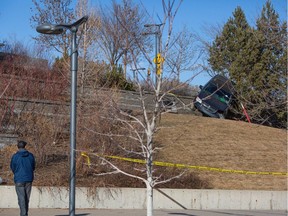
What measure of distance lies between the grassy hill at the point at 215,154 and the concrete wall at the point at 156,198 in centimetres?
41

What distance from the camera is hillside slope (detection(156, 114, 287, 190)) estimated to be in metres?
18.2

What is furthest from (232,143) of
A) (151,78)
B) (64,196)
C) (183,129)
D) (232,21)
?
(232,21)

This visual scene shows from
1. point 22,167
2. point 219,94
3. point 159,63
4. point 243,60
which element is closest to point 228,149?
point 219,94

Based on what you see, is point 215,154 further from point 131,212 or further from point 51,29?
point 51,29

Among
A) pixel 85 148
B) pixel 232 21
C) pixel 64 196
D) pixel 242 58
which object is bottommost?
pixel 64 196

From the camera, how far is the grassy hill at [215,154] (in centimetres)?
1507

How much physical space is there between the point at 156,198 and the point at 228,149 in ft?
24.8

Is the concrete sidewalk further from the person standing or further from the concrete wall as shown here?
the person standing

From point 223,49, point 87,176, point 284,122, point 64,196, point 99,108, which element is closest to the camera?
point 64,196

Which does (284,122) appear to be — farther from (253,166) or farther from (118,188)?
(118,188)

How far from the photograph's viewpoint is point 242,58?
33.3m

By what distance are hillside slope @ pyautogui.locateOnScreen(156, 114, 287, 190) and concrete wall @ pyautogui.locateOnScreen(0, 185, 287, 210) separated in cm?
121

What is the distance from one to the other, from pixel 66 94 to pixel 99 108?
157 inches

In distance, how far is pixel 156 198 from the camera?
14.8 metres
